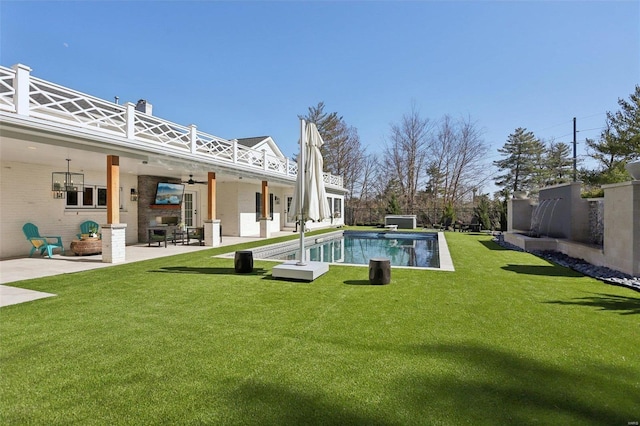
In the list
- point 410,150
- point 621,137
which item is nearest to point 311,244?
point 621,137

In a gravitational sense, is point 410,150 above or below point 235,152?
above

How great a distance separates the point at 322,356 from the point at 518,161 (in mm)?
38062

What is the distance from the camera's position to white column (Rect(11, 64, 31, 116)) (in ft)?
21.4

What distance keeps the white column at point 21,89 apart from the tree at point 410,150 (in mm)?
29019

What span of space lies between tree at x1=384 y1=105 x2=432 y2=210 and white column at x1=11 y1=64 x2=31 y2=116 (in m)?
29.0

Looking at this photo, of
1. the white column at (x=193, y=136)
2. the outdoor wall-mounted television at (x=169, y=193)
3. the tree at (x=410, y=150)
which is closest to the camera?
the white column at (x=193, y=136)

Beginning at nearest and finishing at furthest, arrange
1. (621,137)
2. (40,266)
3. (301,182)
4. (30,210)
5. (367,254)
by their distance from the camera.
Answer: (301,182), (40,266), (30,210), (367,254), (621,137)

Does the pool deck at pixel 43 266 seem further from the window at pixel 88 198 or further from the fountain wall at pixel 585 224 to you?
the fountain wall at pixel 585 224

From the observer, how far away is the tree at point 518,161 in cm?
3353

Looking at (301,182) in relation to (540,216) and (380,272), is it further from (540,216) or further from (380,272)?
(540,216)

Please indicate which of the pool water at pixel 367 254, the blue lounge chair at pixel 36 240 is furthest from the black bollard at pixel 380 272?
the blue lounge chair at pixel 36 240

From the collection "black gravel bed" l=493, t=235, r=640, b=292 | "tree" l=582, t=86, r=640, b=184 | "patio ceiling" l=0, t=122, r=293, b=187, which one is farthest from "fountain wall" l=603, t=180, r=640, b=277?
"tree" l=582, t=86, r=640, b=184

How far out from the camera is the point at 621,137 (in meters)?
18.5

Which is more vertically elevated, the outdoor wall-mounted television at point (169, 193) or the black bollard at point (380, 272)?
the outdoor wall-mounted television at point (169, 193)
